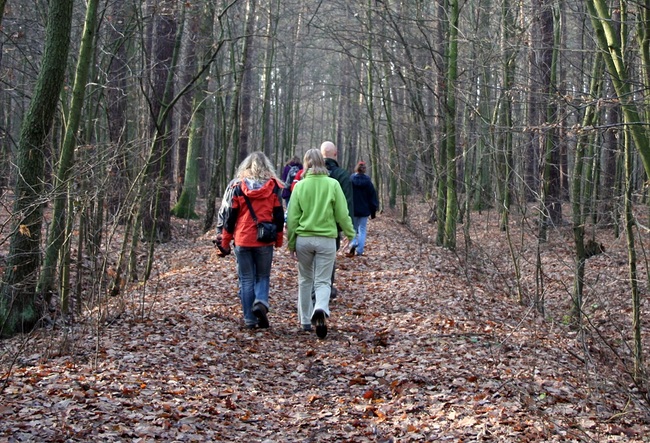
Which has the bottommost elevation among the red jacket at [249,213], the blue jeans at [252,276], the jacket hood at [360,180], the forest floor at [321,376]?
the forest floor at [321,376]

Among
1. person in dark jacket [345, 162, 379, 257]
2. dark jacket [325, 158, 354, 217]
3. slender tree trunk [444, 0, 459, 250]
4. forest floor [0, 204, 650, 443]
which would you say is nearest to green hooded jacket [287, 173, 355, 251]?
forest floor [0, 204, 650, 443]

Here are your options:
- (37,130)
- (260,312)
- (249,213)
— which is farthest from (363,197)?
(37,130)

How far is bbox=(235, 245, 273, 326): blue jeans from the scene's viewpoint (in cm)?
820

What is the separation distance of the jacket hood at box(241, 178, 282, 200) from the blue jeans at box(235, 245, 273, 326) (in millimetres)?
628

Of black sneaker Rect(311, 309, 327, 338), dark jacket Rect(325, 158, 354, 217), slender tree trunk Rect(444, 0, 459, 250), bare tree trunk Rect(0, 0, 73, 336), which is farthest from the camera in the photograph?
slender tree trunk Rect(444, 0, 459, 250)

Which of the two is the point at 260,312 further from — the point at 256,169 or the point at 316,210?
the point at 256,169

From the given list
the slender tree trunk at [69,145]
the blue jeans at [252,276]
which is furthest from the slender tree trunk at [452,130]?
the slender tree trunk at [69,145]

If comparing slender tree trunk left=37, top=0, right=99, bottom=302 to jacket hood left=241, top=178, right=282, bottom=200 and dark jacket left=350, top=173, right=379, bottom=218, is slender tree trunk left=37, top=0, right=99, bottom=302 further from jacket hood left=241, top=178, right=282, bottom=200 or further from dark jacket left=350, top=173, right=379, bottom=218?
dark jacket left=350, top=173, right=379, bottom=218

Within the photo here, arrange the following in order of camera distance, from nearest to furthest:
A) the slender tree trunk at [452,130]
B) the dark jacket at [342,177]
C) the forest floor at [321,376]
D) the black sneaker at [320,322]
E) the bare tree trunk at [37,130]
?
the forest floor at [321,376] < the bare tree trunk at [37,130] < the black sneaker at [320,322] < the dark jacket at [342,177] < the slender tree trunk at [452,130]

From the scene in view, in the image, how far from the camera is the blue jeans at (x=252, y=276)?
8.20m

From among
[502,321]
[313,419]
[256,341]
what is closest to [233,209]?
[256,341]

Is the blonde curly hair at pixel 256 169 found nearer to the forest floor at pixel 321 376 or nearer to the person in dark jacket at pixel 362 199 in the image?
the forest floor at pixel 321 376

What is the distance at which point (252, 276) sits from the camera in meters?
8.28

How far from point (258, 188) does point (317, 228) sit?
0.86 meters
